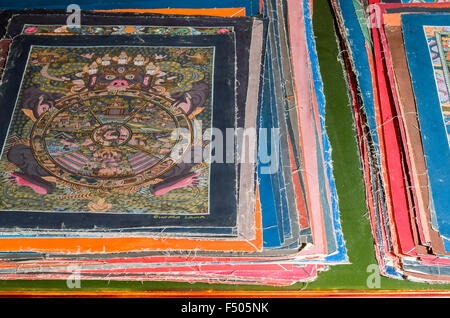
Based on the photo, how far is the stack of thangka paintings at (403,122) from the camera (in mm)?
982

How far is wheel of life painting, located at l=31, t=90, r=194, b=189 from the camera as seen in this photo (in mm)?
1029

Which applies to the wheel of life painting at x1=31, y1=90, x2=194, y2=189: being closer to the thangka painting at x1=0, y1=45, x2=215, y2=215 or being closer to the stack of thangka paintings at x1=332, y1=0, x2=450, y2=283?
the thangka painting at x1=0, y1=45, x2=215, y2=215

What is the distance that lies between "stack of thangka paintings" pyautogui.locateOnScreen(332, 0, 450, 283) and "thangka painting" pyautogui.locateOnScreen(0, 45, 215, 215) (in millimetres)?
371

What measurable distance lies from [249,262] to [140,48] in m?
0.61

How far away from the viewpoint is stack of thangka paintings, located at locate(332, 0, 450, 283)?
3.22 ft

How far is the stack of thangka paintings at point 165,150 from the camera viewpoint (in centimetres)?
96

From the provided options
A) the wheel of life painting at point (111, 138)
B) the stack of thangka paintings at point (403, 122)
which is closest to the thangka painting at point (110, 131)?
the wheel of life painting at point (111, 138)

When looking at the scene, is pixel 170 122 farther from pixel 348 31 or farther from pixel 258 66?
pixel 348 31

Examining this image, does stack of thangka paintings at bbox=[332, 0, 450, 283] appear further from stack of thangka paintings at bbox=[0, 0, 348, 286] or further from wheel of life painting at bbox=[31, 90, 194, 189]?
wheel of life painting at bbox=[31, 90, 194, 189]

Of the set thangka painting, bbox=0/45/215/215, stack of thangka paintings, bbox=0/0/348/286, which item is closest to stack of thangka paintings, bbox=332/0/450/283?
stack of thangka paintings, bbox=0/0/348/286

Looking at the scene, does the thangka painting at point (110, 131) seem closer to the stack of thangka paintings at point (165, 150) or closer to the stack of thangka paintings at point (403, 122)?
the stack of thangka paintings at point (165, 150)

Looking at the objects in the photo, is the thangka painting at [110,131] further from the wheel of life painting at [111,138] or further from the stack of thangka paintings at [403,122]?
the stack of thangka paintings at [403,122]

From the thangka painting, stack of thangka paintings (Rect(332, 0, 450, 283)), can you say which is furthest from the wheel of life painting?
stack of thangka paintings (Rect(332, 0, 450, 283))

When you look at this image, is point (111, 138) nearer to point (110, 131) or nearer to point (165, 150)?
point (110, 131)
